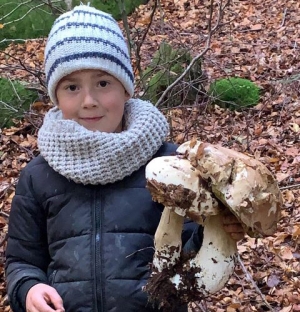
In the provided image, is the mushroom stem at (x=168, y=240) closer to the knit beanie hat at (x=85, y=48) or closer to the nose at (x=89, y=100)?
the nose at (x=89, y=100)

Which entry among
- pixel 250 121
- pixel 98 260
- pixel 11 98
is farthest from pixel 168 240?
pixel 11 98

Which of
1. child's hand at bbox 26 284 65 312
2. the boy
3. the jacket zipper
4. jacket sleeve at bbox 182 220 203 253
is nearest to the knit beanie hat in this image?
the boy

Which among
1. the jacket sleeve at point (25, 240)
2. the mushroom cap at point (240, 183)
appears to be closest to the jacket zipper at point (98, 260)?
the jacket sleeve at point (25, 240)

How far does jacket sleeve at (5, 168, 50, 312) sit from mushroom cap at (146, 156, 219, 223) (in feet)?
2.02

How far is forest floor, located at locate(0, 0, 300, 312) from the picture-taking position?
11.3ft

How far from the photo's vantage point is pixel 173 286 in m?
1.83

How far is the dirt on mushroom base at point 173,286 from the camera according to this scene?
1.80 meters

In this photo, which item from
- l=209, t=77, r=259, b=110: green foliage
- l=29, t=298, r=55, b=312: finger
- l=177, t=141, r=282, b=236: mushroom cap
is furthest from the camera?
l=209, t=77, r=259, b=110: green foliage

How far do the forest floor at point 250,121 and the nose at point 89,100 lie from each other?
1.47 meters

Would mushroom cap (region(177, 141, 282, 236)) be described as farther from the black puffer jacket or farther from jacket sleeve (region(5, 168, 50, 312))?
jacket sleeve (region(5, 168, 50, 312))

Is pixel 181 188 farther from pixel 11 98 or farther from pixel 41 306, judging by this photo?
pixel 11 98

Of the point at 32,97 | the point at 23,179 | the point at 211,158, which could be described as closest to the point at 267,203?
the point at 211,158

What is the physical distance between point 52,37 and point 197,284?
1078mm

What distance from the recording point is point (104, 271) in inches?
76.7
